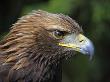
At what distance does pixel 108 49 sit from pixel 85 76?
754mm

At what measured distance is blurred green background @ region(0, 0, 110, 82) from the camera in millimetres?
8672

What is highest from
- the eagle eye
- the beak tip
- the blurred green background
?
the eagle eye

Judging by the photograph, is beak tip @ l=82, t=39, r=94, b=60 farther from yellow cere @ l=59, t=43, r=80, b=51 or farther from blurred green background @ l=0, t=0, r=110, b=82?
blurred green background @ l=0, t=0, r=110, b=82

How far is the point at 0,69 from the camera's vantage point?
612cm

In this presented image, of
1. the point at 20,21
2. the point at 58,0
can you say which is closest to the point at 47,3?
the point at 58,0

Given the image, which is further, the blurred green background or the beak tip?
the blurred green background

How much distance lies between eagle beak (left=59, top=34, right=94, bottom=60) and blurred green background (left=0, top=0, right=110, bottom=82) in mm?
2079

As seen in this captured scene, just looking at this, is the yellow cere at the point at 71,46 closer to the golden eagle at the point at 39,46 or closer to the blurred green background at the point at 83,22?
the golden eagle at the point at 39,46

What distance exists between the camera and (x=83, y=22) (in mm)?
9023

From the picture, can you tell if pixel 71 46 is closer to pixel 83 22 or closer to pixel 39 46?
pixel 39 46

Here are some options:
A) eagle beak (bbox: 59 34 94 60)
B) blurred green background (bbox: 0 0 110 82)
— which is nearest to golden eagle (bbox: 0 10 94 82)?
eagle beak (bbox: 59 34 94 60)

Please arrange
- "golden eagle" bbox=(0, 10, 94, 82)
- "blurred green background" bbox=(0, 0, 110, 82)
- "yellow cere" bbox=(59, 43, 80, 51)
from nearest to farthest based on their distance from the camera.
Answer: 1. "golden eagle" bbox=(0, 10, 94, 82)
2. "yellow cere" bbox=(59, 43, 80, 51)
3. "blurred green background" bbox=(0, 0, 110, 82)

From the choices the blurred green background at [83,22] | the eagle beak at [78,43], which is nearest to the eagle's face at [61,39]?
the eagle beak at [78,43]

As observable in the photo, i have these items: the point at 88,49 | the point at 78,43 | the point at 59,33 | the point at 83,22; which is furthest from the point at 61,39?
the point at 83,22
